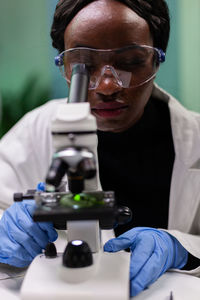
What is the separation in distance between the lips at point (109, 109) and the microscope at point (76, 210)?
1.00 ft

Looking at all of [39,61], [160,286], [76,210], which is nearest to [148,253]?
[160,286]

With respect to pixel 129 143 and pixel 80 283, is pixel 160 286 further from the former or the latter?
pixel 129 143

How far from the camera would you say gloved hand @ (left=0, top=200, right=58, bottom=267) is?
1.00 m

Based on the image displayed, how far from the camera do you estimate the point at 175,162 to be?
1.34 metres

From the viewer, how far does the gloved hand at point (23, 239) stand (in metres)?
1.00

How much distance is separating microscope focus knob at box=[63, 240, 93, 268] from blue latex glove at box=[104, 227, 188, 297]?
16 centimetres

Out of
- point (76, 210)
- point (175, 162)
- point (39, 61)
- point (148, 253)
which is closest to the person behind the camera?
point (76, 210)

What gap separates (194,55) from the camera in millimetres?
1784

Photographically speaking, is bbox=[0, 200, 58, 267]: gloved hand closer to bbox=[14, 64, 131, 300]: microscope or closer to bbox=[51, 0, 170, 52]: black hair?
bbox=[14, 64, 131, 300]: microscope

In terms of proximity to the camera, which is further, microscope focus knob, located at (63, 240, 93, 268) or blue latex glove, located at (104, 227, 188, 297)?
blue latex glove, located at (104, 227, 188, 297)

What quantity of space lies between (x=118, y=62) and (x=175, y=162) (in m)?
0.43

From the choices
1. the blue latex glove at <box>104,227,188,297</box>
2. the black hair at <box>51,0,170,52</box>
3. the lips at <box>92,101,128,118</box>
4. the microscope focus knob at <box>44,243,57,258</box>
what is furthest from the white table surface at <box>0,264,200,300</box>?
the black hair at <box>51,0,170,52</box>

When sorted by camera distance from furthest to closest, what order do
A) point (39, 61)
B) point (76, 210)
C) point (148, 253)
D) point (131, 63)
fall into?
point (39, 61) → point (131, 63) → point (148, 253) → point (76, 210)

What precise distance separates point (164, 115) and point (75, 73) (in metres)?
0.67
